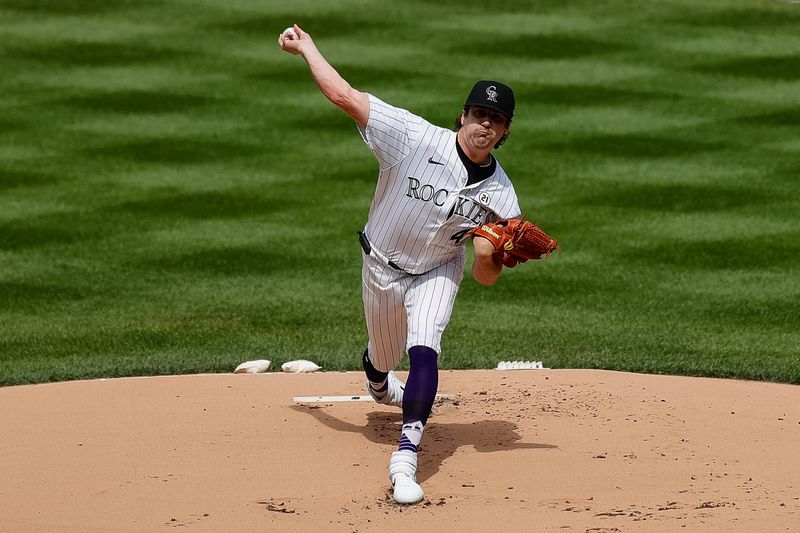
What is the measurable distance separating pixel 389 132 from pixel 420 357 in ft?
3.57

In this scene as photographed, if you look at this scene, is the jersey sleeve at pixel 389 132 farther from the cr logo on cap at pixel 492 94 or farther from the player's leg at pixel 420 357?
the player's leg at pixel 420 357

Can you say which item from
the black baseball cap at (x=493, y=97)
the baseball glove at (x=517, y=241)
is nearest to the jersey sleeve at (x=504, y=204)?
the baseball glove at (x=517, y=241)

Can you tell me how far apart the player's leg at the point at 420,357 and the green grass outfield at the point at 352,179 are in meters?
2.17

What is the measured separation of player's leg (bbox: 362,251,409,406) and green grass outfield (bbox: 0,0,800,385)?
1.68 metres

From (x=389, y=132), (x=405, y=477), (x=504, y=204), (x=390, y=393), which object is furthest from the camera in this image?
(x=390, y=393)

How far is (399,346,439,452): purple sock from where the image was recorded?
6.27m

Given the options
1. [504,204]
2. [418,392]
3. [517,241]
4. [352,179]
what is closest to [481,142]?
[504,204]

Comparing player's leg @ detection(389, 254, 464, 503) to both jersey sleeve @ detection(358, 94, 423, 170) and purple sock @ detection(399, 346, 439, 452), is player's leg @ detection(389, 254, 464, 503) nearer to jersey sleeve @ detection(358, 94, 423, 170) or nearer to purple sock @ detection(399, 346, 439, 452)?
purple sock @ detection(399, 346, 439, 452)

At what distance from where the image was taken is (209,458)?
21.4 feet

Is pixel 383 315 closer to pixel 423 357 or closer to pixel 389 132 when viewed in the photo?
pixel 423 357

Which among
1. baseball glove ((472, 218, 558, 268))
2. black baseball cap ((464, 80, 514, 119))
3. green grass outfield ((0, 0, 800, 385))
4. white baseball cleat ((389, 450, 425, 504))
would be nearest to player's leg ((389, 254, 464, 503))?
white baseball cleat ((389, 450, 425, 504))

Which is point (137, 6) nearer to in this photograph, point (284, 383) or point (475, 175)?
point (284, 383)

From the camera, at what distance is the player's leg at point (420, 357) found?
6.09 m

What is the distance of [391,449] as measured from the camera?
6754 millimetres
